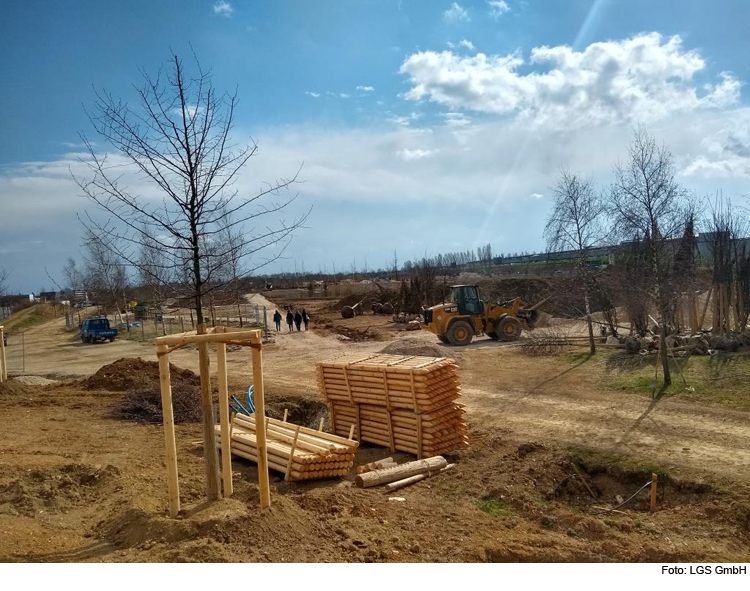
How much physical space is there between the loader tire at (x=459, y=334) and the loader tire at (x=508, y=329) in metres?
1.29

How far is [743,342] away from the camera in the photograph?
52.6 ft

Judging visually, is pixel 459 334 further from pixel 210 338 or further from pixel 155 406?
pixel 210 338

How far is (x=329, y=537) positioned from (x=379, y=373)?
4.67 m

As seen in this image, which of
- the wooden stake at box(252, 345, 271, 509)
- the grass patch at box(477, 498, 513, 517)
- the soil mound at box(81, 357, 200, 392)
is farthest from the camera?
the soil mound at box(81, 357, 200, 392)

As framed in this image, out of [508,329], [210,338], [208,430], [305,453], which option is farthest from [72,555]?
[508,329]

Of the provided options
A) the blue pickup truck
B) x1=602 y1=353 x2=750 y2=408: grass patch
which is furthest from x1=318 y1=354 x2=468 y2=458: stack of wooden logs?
the blue pickup truck

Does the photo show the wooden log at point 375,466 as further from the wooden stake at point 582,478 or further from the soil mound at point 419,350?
the soil mound at point 419,350

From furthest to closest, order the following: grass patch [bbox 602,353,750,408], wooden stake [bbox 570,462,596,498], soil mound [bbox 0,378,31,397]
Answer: soil mound [bbox 0,378,31,397], grass patch [bbox 602,353,750,408], wooden stake [bbox 570,462,596,498]

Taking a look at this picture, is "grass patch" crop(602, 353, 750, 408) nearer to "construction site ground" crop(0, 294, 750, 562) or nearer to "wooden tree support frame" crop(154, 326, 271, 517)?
"construction site ground" crop(0, 294, 750, 562)

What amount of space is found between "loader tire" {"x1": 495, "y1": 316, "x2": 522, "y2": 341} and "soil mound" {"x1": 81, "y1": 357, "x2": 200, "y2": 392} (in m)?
12.3

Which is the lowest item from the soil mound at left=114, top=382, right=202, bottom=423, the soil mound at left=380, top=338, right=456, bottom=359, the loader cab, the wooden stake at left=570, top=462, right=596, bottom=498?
the wooden stake at left=570, top=462, right=596, bottom=498

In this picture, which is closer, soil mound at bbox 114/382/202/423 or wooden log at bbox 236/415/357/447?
wooden log at bbox 236/415/357/447

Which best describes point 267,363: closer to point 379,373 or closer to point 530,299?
point 379,373

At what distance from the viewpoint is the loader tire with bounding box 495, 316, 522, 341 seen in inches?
935
